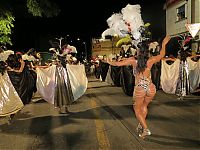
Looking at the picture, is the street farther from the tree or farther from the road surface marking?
the tree

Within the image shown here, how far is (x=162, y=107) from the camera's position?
9.80 metres

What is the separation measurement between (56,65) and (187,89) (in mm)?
5074

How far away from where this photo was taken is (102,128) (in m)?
7.09

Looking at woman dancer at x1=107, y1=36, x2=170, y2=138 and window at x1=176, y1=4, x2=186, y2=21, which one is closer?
woman dancer at x1=107, y1=36, x2=170, y2=138

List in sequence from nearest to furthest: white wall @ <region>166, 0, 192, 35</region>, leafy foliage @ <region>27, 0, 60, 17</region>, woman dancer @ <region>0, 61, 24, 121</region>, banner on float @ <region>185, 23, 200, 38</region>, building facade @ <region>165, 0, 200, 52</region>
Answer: woman dancer @ <region>0, 61, 24, 121</region>, banner on float @ <region>185, 23, 200, 38</region>, leafy foliage @ <region>27, 0, 60, 17</region>, building facade @ <region>165, 0, 200, 52</region>, white wall @ <region>166, 0, 192, 35</region>

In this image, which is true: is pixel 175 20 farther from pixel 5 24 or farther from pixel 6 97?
pixel 6 97

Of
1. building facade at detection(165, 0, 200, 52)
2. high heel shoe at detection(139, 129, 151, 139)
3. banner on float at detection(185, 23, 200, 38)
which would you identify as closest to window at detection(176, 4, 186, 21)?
building facade at detection(165, 0, 200, 52)

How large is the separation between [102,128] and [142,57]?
1972 mm

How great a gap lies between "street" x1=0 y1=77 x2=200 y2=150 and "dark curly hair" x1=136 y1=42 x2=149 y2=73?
1375 millimetres

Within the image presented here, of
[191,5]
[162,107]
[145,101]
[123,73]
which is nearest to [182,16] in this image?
[191,5]

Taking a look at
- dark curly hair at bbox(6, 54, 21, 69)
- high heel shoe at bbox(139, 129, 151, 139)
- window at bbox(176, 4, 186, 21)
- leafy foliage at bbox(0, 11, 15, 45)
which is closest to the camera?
high heel shoe at bbox(139, 129, 151, 139)

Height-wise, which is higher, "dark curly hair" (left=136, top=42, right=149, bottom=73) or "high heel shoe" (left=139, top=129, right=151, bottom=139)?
"dark curly hair" (left=136, top=42, right=149, bottom=73)

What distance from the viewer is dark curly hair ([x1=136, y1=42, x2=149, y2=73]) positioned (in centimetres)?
617

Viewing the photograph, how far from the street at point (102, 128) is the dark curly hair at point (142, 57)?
4.51 ft
